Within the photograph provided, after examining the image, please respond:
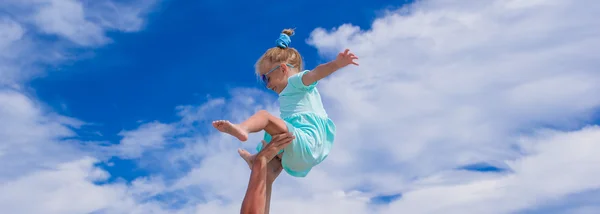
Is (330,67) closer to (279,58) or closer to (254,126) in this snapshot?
(279,58)

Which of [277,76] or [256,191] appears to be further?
[277,76]

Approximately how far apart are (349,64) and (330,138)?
1155 mm

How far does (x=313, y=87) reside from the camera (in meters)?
7.17

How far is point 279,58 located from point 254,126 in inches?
62.0

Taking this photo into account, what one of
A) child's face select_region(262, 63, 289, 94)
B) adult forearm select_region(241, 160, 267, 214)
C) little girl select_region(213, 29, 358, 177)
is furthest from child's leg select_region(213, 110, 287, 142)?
child's face select_region(262, 63, 289, 94)

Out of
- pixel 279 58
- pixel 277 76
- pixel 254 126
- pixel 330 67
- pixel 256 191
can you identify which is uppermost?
pixel 279 58

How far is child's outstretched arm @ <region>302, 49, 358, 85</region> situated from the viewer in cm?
657

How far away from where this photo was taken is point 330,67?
261 inches

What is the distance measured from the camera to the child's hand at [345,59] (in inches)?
258

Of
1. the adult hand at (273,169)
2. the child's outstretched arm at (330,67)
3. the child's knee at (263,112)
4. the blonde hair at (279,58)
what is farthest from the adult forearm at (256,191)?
the blonde hair at (279,58)

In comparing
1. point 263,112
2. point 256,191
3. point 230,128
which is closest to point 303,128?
point 263,112

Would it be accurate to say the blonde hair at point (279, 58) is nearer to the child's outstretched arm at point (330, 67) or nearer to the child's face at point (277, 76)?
the child's face at point (277, 76)

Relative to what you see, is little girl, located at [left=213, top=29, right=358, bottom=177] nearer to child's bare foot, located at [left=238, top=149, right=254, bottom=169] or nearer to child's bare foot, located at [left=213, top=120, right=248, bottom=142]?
child's bare foot, located at [left=238, top=149, right=254, bottom=169]

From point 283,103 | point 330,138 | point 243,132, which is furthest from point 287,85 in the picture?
point 243,132
